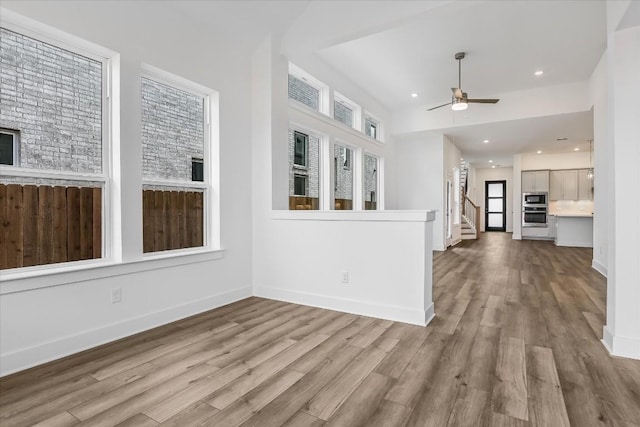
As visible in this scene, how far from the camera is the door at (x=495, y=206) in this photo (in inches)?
597

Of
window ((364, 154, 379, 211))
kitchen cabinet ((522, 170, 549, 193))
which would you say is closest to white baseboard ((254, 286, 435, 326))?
window ((364, 154, 379, 211))

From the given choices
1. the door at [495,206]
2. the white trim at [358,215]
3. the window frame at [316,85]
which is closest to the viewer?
the white trim at [358,215]

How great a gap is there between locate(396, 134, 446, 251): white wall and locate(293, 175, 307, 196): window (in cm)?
416

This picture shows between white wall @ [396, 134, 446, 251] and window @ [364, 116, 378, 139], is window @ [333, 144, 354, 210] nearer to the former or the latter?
window @ [364, 116, 378, 139]

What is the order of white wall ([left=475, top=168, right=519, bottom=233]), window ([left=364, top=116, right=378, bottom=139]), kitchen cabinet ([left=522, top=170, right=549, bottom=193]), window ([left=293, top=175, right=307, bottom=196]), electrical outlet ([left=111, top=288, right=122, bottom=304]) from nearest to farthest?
electrical outlet ([left=111, top=288, right=122, bottom=304]), window ([left=293, top=175, right=307, bottom=196]), window ([left=364, top=116, right=378, bottom=139]), kitchen cabinet ([left=522, top=170, right=549, bottom=193]), white wall ([left=475, top=168, right=519, bottom=233])

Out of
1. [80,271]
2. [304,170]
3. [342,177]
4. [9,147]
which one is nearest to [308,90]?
[304,170]

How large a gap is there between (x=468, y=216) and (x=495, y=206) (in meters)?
3.80

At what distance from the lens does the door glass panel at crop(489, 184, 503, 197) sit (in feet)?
50.0

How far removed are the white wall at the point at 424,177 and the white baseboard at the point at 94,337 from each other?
6197 mm

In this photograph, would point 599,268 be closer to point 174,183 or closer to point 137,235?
point 174,183

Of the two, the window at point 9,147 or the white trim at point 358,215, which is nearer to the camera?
the window at point 9,147

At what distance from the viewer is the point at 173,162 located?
3.47 m

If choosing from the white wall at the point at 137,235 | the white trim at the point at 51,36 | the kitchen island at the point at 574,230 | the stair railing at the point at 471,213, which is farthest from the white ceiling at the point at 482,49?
the stair railing at the point at 471,213

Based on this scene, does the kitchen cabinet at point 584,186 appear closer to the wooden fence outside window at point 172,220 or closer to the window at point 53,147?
the wooden fence outside window at point 172,220
